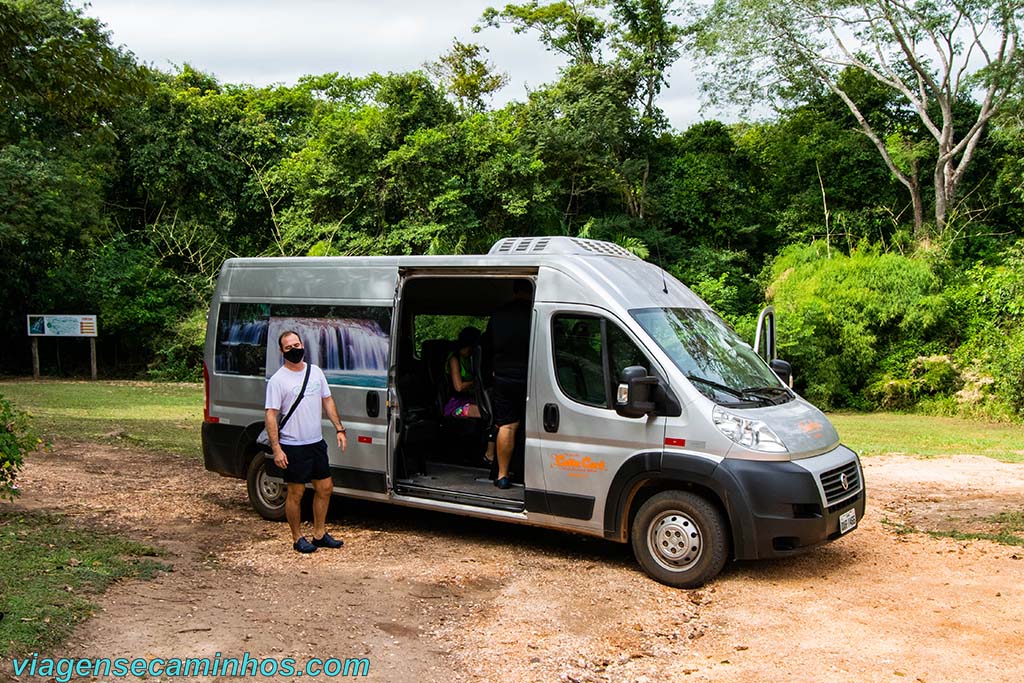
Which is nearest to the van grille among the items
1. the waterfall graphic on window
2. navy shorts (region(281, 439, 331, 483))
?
the waterfall graphic on window

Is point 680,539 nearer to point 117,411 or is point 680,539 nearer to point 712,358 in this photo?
point 712,358

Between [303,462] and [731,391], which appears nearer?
[731,391]

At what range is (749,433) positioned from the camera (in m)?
6.35

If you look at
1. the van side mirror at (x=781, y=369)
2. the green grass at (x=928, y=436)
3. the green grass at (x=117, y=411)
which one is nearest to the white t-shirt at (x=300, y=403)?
the van side mirror at (x=781, y=369)

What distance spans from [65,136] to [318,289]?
20067 millimetres

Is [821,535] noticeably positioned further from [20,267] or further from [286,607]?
[20,267]

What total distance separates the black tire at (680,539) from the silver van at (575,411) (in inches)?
0.4

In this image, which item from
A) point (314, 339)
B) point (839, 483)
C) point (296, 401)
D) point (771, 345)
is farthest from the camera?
point (314, 339)

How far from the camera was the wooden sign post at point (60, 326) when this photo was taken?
83.6ft

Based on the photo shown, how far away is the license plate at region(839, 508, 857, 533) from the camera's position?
6.57 meters

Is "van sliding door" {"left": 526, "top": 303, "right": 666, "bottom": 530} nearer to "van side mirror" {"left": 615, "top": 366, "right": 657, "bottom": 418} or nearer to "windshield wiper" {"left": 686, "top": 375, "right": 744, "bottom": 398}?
"van side mirror" {"left": 615, "top": 366, "right": 657, "bottom": 418}

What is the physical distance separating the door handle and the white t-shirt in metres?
1.82

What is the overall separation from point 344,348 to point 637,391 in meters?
2.85

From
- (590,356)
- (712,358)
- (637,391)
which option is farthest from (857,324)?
(637,391)
